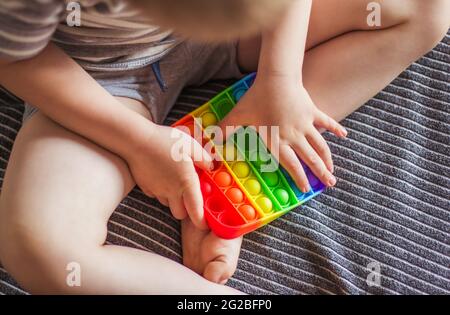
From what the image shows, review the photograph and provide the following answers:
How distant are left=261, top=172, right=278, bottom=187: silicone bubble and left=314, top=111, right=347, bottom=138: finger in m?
0.07

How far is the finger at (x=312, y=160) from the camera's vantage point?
646 mm

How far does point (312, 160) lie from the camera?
0.65m

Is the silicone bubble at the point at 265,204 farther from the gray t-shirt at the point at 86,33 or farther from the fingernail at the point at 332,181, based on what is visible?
the gray t-shirt at the point at 86,33

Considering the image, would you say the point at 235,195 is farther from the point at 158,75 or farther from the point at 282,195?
the point at 158,75

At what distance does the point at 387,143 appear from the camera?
72 cm

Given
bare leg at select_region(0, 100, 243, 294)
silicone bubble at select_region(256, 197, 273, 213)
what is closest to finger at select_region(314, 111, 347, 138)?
silicone bubble at select_region(256, 197, 273, 213)

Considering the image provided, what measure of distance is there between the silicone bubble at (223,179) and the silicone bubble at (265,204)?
38 millimetres

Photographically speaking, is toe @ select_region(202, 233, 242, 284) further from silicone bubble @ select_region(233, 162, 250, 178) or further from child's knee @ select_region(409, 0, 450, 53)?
child's knee @ select_region(409, 0, 450, 53)

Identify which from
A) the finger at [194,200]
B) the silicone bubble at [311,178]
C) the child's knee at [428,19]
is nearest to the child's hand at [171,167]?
the finger at [194,200]

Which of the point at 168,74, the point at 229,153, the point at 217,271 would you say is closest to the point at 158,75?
the point at 168,74

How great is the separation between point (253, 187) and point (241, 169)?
24 millimetres

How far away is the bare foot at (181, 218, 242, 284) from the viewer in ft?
2.04
